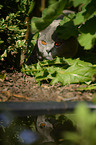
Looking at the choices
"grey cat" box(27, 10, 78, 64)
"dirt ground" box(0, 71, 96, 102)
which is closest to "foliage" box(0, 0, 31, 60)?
"grey cat" box(27, 10, 78, 64)

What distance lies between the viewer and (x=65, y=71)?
1.64m

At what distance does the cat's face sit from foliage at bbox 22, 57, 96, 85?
220 mm

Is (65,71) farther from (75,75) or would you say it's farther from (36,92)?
(36,92)

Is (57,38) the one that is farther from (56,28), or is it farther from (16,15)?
(16,15)

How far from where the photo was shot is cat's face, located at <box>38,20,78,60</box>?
1.99 metres

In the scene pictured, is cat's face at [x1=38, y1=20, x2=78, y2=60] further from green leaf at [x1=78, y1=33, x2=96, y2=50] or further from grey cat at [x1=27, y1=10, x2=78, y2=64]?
green leaf at [x1=78, y1=33, x2=96, y2=50]

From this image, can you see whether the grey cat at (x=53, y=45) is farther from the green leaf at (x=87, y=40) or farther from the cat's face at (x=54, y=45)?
the green leaf at (x=87, y=40)

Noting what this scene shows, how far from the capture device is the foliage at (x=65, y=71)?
158 cm

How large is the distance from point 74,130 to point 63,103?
277 mm

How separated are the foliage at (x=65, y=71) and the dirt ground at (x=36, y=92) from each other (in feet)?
0.19

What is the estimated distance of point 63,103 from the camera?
1.16 metres

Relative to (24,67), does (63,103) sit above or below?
below

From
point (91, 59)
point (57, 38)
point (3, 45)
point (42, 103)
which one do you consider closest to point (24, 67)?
point (3, 45)

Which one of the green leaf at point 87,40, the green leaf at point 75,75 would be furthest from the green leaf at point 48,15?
the green leaf at point 75,75
